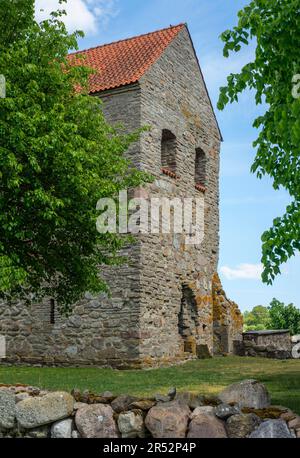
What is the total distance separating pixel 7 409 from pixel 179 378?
278 inches

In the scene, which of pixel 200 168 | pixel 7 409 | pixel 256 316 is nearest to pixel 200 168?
pixel 200 168

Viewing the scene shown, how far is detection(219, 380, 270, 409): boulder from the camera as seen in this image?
25.7ft

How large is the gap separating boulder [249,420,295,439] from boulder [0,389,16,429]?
11.5 ft

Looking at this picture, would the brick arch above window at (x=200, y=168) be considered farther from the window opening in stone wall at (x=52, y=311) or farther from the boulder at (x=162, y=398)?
the boulder at (x=162, y=398)

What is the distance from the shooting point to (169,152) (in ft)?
67.9

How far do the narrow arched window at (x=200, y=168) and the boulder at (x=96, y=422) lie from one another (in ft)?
52.5

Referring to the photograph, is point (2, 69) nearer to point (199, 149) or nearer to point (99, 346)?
point (99, 346)

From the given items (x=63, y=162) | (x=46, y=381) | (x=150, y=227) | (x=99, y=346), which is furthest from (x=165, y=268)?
(x=63, y=162)

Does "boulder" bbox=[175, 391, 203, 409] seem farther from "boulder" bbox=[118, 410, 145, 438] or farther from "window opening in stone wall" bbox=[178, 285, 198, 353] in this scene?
"window opening in stone wall" bbox=[178, 285, 198, 353]

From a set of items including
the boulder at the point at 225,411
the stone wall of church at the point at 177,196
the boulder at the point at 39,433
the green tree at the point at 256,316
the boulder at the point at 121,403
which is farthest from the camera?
the green tree at the point at 256,316

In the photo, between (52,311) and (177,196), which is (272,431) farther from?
(177,196)

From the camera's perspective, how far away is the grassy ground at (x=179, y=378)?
40.2 ft

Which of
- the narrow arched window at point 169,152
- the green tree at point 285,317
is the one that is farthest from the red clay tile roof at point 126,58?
the green tree at point 285,317

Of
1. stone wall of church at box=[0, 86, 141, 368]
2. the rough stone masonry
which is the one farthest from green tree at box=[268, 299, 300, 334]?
stone wall of church at box=[0, 86, 141, 368]
